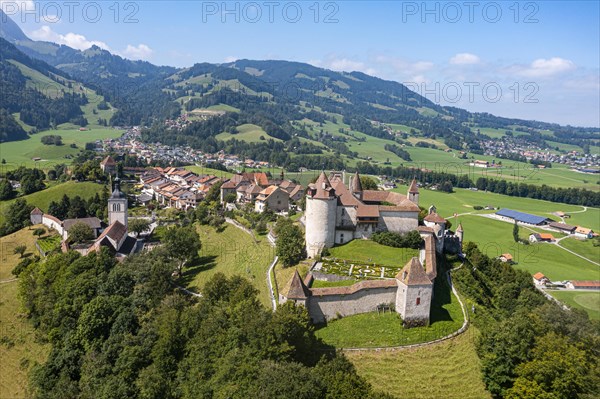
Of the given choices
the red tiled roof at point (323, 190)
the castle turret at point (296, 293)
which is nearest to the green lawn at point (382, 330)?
the castle turret at point (296, 293)

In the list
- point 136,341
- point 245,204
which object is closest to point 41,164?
point 245,204

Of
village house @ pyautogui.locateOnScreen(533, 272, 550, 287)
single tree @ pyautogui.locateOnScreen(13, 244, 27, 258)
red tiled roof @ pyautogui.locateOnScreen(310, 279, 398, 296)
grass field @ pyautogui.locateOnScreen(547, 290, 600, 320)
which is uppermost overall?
red tiled roof @ pyautogui.locateOnScreen(310, 279, 398, 296)

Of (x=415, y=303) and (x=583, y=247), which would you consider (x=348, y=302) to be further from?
(x=583, y=247)

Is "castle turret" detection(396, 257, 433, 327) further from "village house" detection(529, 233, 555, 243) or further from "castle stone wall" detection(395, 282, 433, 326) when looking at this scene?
"village house" detection(529, 233, 555, 243)

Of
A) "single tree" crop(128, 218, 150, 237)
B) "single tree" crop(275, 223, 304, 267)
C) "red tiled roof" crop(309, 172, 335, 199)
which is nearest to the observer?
"single tree" crop(275, 223, 304, 267)

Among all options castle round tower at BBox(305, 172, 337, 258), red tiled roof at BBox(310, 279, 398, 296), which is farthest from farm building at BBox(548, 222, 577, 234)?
red tiled roof at BBox(310, 279, 398, 296)

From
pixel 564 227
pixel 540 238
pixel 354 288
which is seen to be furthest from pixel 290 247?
pixel 564 227

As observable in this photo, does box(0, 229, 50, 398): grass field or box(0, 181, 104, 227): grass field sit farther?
box(0, 181, 104, 227): grass field

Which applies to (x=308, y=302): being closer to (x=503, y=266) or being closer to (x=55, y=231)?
(x=503, y=266)
